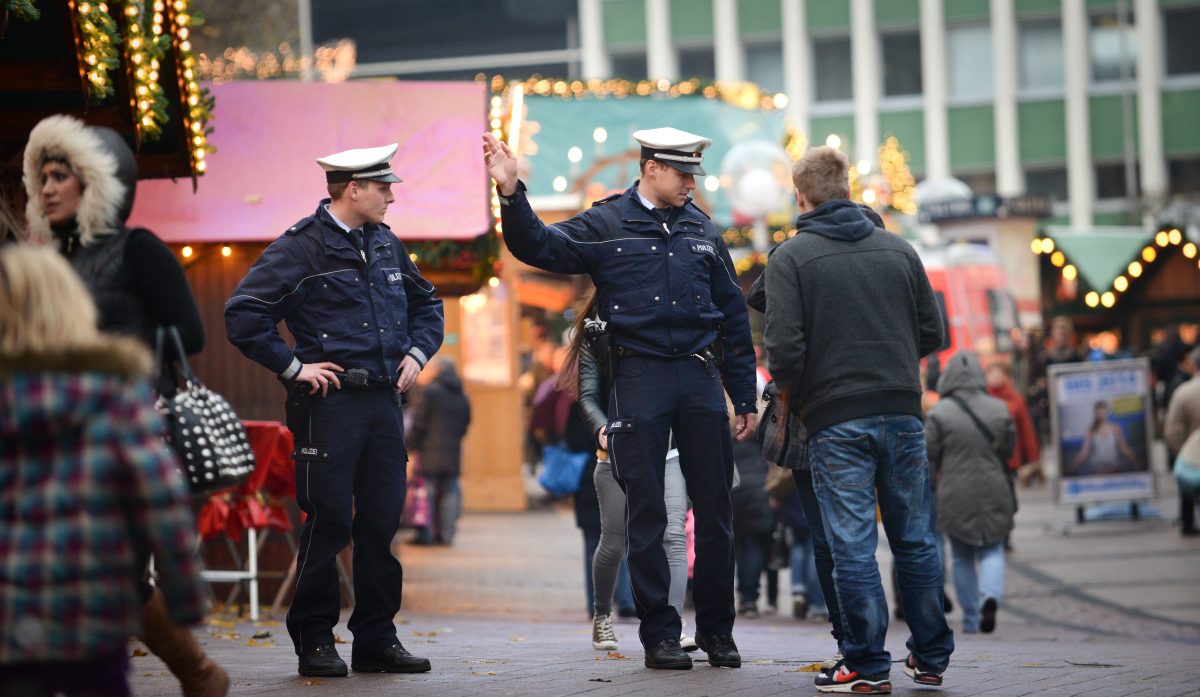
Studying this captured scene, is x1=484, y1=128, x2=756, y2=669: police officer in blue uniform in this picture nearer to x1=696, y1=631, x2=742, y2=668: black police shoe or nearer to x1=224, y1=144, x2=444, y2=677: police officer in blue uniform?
x1=696, y1=631, x2=742, y2=668: black police shoe

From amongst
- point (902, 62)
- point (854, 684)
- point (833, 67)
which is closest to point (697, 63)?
point (833, 67)

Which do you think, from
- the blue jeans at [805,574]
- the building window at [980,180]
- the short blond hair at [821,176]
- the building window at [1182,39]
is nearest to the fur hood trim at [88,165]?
the short blond hair at [821,176]

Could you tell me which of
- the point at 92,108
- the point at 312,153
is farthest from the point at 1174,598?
the point at 92,108

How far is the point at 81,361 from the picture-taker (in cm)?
399

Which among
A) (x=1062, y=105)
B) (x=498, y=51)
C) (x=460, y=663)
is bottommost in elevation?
(x=460, y=663)

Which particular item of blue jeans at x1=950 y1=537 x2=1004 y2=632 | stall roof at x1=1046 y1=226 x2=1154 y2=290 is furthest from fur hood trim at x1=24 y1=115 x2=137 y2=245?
Result: stall roof at x1=1046 y1=226 x2=1154 y2=290

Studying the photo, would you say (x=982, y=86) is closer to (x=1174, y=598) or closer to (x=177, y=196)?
(x=1174, y=598)

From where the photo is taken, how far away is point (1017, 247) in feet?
106

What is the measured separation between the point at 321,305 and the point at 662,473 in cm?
148

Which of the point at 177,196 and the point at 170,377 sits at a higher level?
the point at 177,196

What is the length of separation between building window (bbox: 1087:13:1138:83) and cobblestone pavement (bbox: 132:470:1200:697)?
86.5 feet

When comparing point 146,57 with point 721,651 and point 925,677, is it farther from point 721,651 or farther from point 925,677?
point 925,677

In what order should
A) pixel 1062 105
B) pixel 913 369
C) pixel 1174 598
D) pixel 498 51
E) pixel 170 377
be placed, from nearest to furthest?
pixel 170 377 < pixel 913 369 < pixel 1174 598 < pixel 1062 105 < pixel 498 51

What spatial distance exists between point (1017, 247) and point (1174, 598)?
1930 cm
